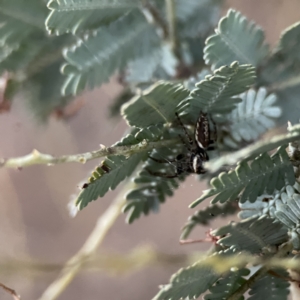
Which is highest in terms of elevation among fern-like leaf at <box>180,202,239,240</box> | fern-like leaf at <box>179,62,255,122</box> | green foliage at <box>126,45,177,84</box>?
green foliage at <box>126,45,177,84</box>

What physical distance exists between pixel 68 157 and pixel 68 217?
2.37ft

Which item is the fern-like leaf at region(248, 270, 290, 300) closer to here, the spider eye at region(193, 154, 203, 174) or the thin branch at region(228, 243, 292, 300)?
the thin branch at region(228, 243, 292, 300)

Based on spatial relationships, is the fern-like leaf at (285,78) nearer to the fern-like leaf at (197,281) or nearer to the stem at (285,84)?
the stem at (285,84)

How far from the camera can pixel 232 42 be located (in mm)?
426

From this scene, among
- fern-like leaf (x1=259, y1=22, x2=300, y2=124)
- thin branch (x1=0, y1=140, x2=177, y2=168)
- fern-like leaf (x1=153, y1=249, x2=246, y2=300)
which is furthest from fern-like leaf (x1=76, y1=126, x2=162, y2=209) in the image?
fern-like leaf (x1=259, y1=22, x2=300, y2=124)

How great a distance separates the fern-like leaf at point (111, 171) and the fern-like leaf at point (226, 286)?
143 mm

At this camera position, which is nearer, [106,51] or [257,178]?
[257,178]

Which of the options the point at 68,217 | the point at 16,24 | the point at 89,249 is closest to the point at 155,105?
the point at 16,24

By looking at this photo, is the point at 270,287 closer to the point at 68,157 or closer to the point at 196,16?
the point at 68,157

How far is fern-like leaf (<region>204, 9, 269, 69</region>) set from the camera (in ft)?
1.36

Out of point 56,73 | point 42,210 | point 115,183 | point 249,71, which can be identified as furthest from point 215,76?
point 42,210

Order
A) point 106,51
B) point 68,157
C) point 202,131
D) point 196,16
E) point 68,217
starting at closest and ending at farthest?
1. point 68,157
2. point 202,131
3. point 106,51
4. point 196,16
5. point 68,217

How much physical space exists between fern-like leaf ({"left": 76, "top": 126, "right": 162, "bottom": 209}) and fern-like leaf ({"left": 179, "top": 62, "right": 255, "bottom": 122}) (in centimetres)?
5

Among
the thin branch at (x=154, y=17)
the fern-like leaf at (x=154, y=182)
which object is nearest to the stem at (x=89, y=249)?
the fern-like leaf at (x=154, y=182)
